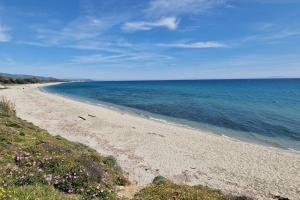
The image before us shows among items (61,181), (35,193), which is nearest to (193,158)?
(61,181)

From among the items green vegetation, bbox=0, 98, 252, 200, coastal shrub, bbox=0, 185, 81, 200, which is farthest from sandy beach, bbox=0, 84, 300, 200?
coastal shrub, bbox=0, 185, 81, 200

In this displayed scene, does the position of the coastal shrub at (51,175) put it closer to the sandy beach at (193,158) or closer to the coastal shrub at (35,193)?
the coastal shrub at (35,193)

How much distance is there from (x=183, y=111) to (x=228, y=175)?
91.4 ft

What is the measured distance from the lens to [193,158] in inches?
695

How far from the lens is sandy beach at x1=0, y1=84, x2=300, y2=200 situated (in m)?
13.7

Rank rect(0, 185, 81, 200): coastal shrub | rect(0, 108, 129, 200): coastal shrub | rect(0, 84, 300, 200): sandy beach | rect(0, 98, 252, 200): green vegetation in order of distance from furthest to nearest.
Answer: rect(0, 84, 300, 200): sandy beach, rect(0, 108, 129, 200): coastal shrub, rect(0, 98, 252, 200): green vegetation, rect(0, 185, 81, 200): coastal shrub

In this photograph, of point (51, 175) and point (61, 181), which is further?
point (51, 175)

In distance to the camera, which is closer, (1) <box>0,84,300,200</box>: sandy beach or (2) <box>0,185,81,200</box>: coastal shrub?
(2) <box>0,185,81,200</box>: coastal shrub

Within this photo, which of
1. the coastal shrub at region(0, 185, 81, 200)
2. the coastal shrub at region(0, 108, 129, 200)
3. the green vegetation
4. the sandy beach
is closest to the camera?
the coastal shrub at region(0, 185, 81, 200)

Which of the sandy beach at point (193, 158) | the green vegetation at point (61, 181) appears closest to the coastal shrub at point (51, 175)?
the green vegetation at point (61, 181)

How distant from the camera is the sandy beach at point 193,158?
1371cm

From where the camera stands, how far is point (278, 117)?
122 ft

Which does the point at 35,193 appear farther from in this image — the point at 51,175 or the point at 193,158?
the point at 193,158

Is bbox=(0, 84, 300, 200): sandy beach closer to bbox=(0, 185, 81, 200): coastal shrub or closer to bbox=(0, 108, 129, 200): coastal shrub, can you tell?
bbox=(0, 108, 129, 200): coastal shrub
